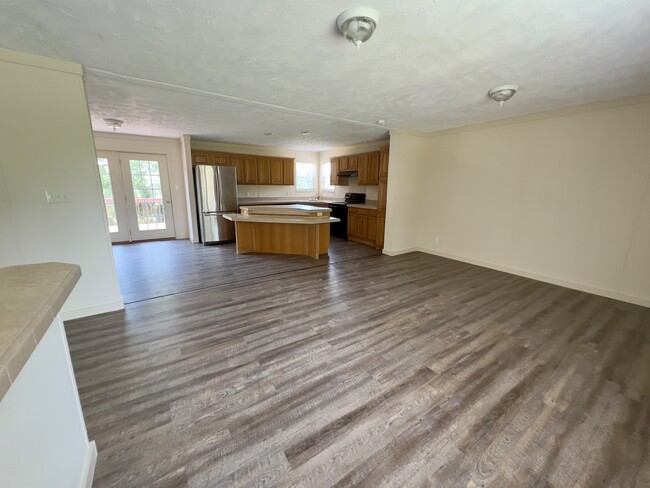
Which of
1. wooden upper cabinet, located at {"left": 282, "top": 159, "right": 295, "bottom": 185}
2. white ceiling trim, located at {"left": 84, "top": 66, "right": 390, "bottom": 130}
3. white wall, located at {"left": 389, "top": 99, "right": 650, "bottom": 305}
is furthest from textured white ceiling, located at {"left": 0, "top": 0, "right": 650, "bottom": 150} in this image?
wooden upper cabinet, located at {"left": 282, "top": 159, "right": 295, "bottom": 185}

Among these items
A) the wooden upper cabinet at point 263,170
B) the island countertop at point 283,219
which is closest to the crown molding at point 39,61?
the island countertop at point 283,219

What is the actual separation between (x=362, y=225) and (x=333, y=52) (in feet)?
14.1

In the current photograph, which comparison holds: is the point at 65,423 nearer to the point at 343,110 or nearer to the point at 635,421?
the point at 635,421

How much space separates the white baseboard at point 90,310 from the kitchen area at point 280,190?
2.47 metres

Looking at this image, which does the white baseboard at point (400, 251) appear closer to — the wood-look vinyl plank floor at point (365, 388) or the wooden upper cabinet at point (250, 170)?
the wood-look vinyl plank floor at point (365, 388)

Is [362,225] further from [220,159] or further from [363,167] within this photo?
[220,159]

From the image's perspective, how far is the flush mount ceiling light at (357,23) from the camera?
1.62 m

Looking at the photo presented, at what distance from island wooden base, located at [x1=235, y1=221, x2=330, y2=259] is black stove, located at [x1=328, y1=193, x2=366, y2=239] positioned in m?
1.63

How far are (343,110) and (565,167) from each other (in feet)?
10.6

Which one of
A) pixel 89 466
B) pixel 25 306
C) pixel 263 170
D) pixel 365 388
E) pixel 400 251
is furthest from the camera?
pixel 263 170

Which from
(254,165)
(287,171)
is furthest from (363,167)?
(254,165)

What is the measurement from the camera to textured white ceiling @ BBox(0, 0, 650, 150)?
1628 mm

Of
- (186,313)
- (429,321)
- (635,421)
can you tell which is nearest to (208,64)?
(186,313)

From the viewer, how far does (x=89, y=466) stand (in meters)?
1.24
